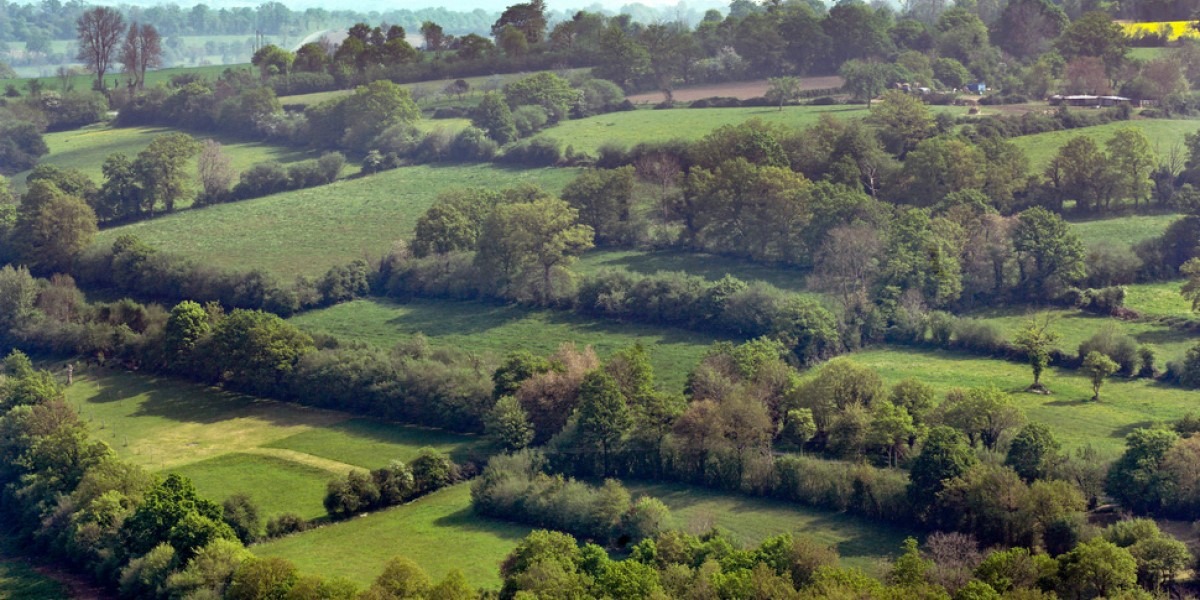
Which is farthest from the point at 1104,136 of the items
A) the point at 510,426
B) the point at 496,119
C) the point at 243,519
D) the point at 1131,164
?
the point at 243,519

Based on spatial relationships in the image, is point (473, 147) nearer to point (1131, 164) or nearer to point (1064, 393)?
point (1131, 164)

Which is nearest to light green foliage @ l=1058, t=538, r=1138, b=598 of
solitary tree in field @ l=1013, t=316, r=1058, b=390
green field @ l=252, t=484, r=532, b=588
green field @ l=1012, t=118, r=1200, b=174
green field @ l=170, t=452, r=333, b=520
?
green field @ l=252, t=484, r=532, b=588

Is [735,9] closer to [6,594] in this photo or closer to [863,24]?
[863,24]

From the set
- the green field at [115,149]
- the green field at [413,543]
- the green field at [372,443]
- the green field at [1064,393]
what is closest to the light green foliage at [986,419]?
the green field at [1064,393]

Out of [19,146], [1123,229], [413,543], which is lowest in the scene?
[413,543]

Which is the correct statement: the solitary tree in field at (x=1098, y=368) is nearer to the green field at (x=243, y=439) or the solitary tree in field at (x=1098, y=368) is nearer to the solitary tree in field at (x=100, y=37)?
the green field at (x=243, y=439)

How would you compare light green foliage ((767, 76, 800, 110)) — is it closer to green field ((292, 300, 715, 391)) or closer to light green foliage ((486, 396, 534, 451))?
green field ((292, 300, 715, 391))
